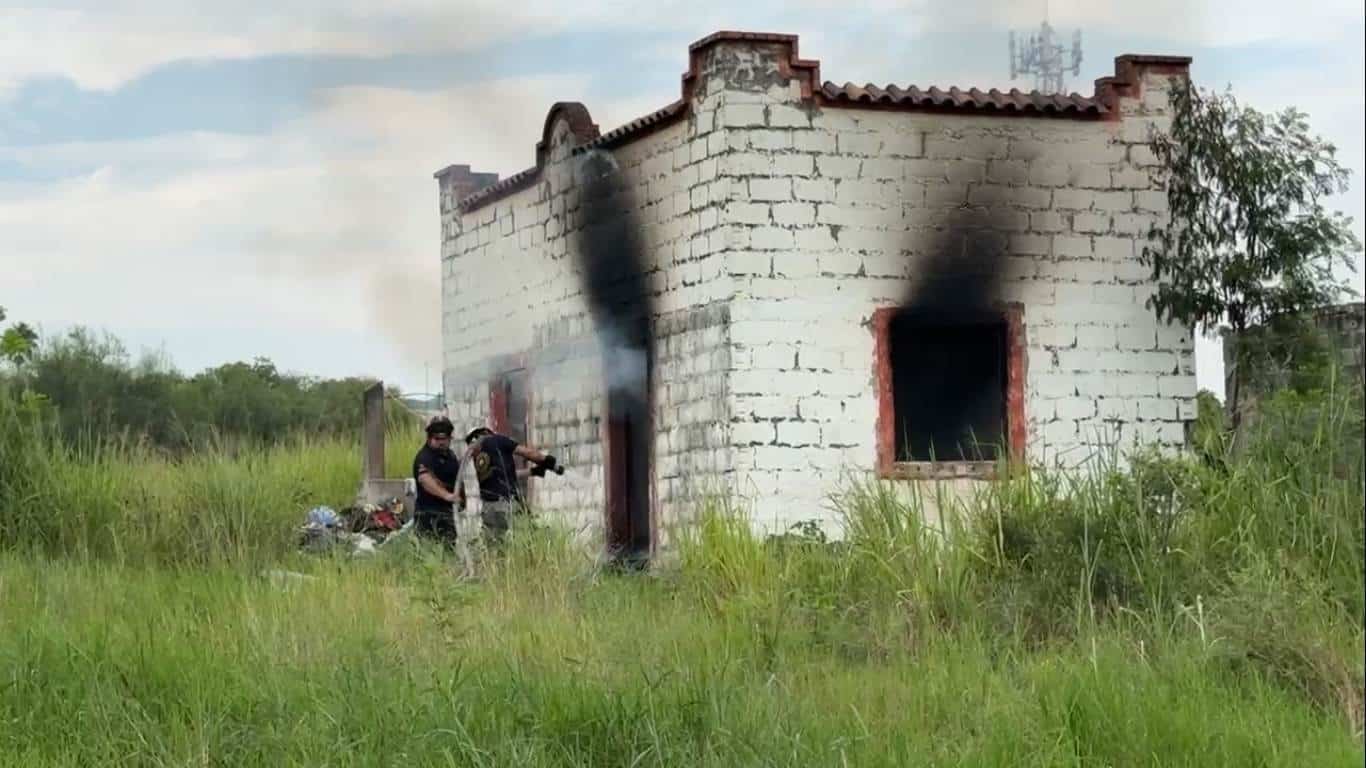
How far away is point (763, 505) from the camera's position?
13.6 meters

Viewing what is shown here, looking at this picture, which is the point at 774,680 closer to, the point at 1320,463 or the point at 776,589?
the point at 776,589

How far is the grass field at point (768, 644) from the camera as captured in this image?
717 cm

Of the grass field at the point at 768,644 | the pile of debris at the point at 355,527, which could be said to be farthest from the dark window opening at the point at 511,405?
the grass field at the point at 768,644

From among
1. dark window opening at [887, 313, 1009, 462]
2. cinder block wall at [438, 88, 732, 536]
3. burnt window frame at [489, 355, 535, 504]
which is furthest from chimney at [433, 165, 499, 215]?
dark window opening at [887, 313, 1009, 462]

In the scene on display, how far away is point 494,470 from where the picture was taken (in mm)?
13828

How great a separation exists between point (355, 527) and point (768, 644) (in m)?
8.47

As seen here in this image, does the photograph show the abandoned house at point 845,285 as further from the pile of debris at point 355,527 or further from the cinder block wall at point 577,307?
the pile of debris at point 355,527

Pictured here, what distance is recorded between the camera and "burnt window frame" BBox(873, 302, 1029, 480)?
13.9 meters

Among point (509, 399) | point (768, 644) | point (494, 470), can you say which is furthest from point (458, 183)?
point (768, 644)

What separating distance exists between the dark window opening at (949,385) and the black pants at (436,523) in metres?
3.20

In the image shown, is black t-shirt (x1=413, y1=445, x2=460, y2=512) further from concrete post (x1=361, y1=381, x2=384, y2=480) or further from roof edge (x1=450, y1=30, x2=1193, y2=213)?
concrete post (x1=361, y1=381, x2=384, y2=480)

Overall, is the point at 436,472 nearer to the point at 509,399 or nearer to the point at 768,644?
the point at 509,399

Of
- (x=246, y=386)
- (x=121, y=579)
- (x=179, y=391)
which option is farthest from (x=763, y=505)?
(x=246, y=386)

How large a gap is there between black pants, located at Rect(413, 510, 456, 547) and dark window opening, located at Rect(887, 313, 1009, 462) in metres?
3.20
